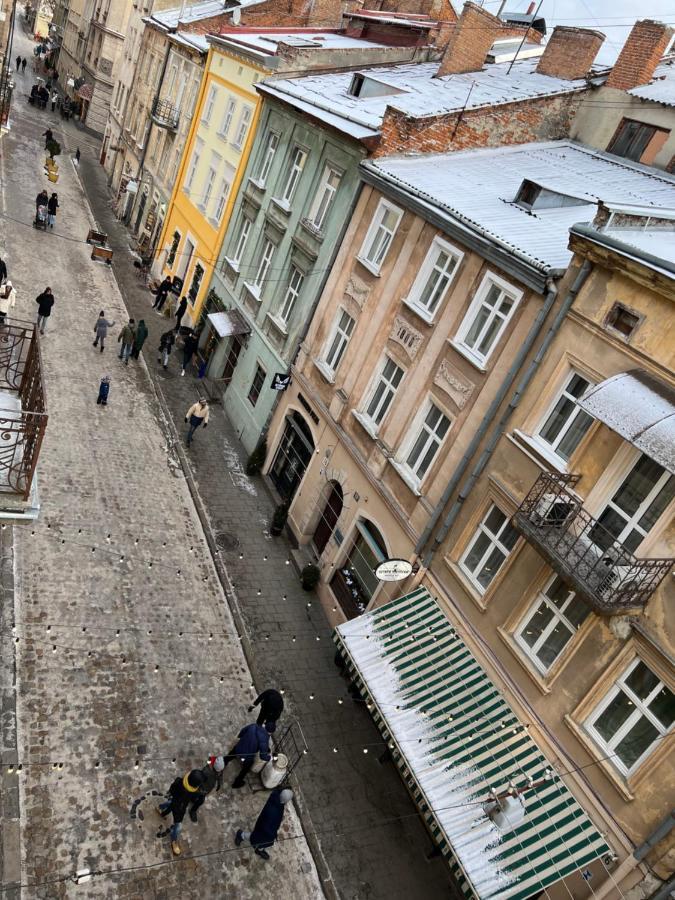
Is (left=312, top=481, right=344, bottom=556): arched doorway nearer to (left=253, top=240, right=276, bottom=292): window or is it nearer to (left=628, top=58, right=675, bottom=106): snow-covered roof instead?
(left=253, top=240, right=276, bottom=292): window

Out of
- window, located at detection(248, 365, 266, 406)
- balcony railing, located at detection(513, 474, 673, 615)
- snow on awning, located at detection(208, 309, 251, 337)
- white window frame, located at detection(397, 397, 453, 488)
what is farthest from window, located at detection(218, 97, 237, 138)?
balcony railing, located at detection(513, 474, 673, 615)

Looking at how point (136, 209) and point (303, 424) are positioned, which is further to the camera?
point (136, 209)

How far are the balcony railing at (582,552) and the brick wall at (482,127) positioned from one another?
429 inches

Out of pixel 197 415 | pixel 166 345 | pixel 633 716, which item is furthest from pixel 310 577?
pixel 166 345

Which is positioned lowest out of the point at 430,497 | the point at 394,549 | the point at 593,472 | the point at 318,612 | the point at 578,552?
the point at 318,612

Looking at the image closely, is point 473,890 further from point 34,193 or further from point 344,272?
point 34,193

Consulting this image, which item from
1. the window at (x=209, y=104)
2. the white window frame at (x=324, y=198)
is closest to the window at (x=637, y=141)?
the white window frame at (x=324, y=198)

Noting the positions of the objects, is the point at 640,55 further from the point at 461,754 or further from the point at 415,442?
the point at 461,754

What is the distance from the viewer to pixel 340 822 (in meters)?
12.7

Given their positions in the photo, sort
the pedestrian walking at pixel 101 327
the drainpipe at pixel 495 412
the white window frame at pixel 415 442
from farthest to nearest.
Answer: the pedestrian walking at pixel 101 327, the white window frame at pixel 415 442, the drainpipe at pixel 495 412

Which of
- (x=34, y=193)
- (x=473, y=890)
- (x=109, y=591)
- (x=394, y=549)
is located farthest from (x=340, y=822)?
(x=34, y=193)

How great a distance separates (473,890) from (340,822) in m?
3.23

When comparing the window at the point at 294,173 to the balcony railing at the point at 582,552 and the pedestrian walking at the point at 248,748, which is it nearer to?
the balcony railing at the point at 582,552

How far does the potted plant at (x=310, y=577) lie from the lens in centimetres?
1786
